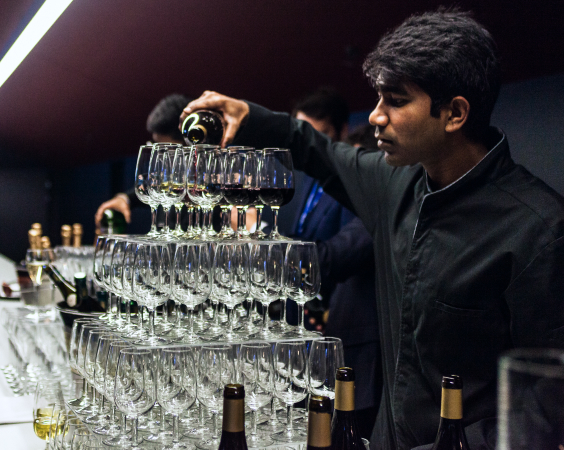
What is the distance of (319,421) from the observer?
0.84 meters

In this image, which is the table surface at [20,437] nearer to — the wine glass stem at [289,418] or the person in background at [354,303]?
the wine glass stem at [289,418]

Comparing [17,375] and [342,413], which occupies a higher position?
[342,413]

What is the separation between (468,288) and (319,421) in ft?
2.29

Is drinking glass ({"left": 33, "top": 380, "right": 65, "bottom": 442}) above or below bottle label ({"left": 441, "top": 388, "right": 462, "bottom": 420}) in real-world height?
below

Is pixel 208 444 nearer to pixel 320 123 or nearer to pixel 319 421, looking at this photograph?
pixel 319 421

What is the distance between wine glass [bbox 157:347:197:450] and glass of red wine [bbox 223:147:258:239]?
39 centimetres

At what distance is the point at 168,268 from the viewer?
52.5 inches

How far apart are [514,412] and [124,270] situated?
1015mm

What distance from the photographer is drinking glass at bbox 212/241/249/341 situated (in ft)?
4.50

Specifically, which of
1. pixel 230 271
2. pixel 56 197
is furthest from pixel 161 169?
pixel 56 197

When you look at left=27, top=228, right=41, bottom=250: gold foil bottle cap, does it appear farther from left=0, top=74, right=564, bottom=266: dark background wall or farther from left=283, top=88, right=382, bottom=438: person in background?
left=0, top=74, right=564, bottom=266: dark background wall

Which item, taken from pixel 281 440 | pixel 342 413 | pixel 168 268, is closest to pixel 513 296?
pixel 342 413

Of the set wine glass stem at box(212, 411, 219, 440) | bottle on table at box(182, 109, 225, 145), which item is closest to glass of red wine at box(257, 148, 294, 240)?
bottle on table at box(182, 109, 225, 145)

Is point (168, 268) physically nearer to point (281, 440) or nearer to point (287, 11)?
point (281, 440)
